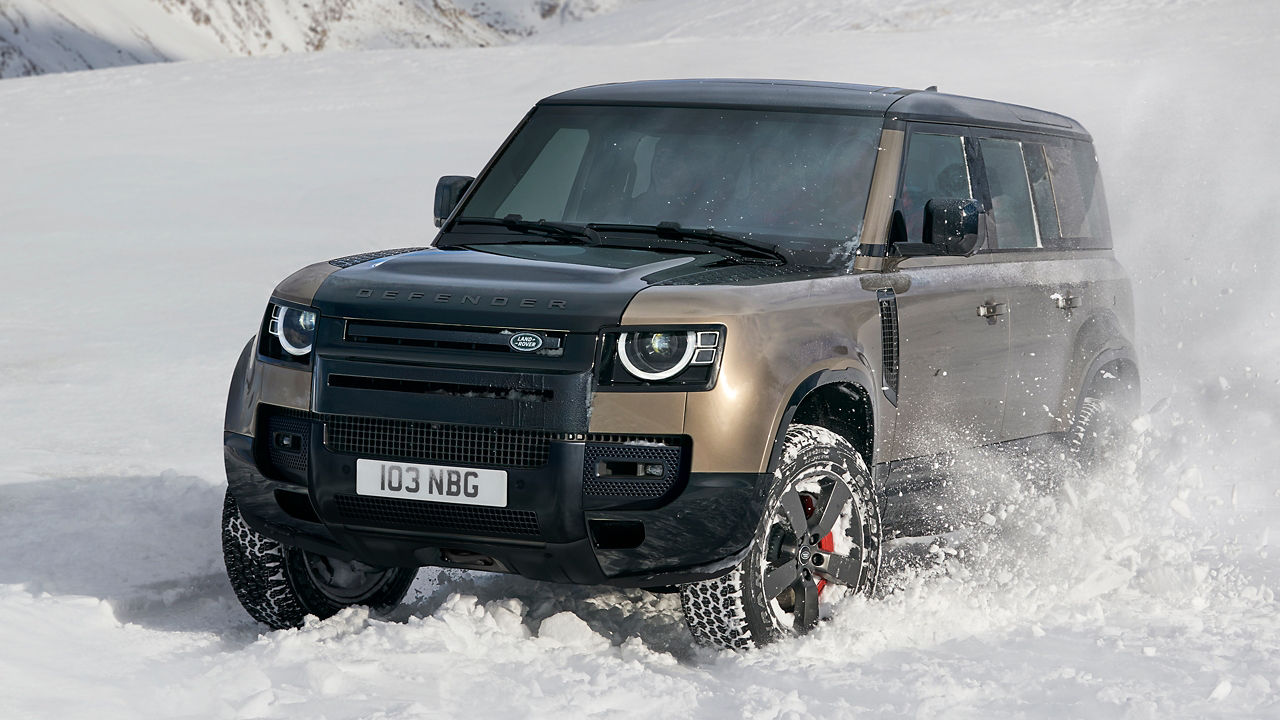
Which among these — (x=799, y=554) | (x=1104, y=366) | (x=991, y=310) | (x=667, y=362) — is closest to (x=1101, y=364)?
(x=1104, y=366)

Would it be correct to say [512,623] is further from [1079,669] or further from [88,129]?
[88,129]

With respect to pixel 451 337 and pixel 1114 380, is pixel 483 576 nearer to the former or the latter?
pixel 451 337

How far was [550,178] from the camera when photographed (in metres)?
5.97

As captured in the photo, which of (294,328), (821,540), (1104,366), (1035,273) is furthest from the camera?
(1104,366)

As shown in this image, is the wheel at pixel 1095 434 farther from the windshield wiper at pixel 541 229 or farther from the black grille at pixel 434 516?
the black grille at pixel 434 516

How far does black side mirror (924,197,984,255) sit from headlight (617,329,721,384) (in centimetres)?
131

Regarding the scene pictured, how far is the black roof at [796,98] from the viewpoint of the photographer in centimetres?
580

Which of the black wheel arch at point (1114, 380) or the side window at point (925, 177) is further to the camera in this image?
the black wheel arch at point (1114, 380)

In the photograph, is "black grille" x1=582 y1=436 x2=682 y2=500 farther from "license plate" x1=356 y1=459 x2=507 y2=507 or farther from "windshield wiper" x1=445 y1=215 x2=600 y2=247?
"windshield wiper" x1=445 y1=215 x2=600 y2=247

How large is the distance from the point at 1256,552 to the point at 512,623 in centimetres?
369

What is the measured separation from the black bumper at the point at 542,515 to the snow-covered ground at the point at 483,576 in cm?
31

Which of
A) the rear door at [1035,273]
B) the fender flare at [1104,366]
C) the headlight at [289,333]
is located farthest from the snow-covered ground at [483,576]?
the headlight at [289,333]

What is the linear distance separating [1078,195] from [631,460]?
3.44 metres

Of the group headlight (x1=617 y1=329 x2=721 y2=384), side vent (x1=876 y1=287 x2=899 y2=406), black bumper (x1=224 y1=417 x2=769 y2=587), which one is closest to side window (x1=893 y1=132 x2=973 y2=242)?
side vent (x1=876 y1=287 x2=899 y2=406)
